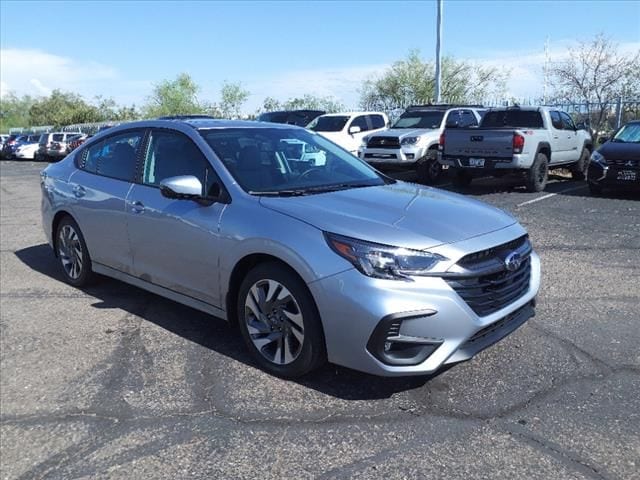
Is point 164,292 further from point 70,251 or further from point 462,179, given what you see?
point 462,179

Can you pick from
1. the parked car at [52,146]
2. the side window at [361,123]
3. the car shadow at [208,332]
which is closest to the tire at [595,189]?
the side window at [361,123]

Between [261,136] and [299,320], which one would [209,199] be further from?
[299,320]

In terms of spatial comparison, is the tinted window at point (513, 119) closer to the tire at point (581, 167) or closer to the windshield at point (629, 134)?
the windshield at point (629, 134)

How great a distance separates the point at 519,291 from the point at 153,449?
241 cm

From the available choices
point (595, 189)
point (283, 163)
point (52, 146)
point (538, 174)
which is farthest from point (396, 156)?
point (52, 146)

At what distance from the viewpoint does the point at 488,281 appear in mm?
3537

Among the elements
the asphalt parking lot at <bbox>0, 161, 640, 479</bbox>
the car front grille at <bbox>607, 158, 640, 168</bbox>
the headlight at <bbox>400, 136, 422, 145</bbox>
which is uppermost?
the headlight at <bbox>400, 136, 422, 145</bbox>

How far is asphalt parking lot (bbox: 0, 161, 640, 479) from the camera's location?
9.71ft

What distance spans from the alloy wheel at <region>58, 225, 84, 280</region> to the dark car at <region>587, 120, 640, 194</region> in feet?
32.3

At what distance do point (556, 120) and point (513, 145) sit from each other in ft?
7.97

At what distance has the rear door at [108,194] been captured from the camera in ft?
16.6

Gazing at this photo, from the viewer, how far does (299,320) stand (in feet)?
11.9

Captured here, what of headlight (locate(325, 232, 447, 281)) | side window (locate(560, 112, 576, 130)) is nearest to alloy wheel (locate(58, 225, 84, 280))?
headlight (locate(325, 232, 447, 281))

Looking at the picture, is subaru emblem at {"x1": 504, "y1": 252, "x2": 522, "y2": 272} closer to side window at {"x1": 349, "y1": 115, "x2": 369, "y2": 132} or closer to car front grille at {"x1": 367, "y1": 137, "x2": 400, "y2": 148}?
car front grille at {"x1": 367, "y1": 137, "x2": 400, "y2": 148}
